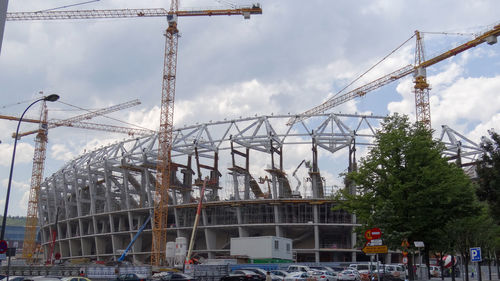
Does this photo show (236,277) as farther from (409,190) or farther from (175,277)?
(409,190)

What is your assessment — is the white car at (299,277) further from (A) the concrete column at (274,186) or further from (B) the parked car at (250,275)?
(A) the concrete column at (274,186)

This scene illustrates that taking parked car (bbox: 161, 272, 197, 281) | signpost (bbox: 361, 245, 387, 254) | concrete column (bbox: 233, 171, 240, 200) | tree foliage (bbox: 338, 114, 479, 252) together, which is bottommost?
parked car (bbox: 161, 272, 197, 281)

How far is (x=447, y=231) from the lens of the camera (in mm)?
32656

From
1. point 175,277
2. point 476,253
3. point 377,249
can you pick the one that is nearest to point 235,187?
point 175,277

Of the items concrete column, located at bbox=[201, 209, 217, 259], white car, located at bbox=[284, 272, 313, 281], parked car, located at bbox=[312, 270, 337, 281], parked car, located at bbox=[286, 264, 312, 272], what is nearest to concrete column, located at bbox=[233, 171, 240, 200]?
concrete column, located at bbox=[201, 209, 217, 259]

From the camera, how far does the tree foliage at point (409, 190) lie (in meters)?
29.5

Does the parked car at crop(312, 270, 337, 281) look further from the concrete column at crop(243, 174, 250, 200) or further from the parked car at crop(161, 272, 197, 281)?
the concrete column at crop(243, 174, 250, 200)

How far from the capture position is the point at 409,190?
30.2 m

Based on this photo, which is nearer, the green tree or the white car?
the green tree

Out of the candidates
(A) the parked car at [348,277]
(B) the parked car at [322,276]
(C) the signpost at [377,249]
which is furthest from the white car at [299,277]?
(C) the signpost at [377,249]

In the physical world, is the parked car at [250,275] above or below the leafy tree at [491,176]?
below

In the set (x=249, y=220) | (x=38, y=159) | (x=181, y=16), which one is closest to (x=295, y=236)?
(x=249, y=220)

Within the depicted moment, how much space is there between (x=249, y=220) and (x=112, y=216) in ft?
94.2

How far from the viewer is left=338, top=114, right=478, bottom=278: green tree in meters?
29.5
